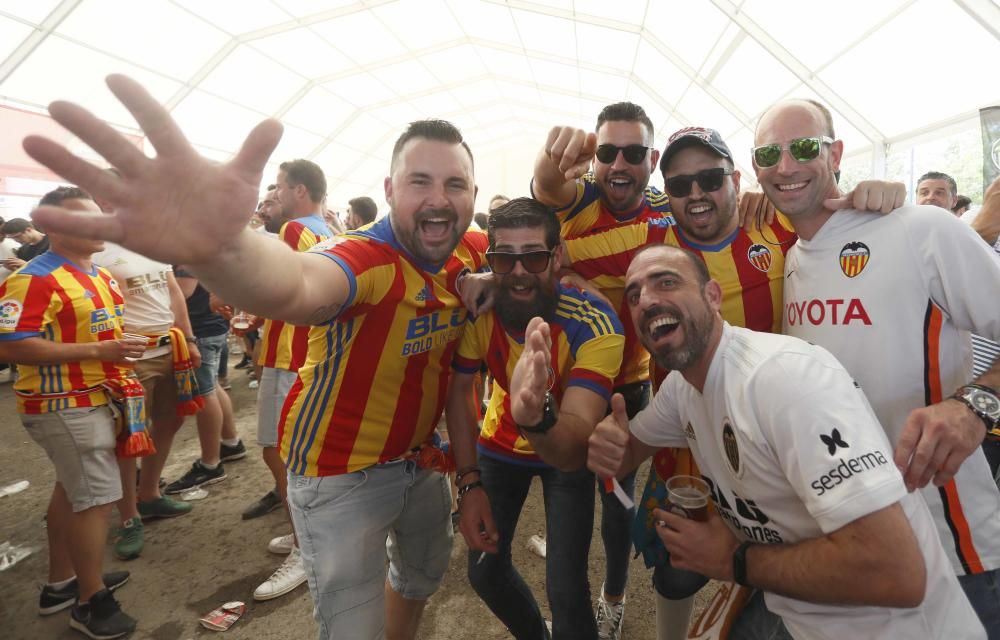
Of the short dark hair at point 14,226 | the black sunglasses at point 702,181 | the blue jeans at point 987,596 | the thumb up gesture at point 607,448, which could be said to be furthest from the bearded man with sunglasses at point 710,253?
the short dark hair at point 14,226

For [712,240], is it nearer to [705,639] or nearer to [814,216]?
[814,216]

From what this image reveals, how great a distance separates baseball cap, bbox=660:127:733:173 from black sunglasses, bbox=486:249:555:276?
74 centimetres

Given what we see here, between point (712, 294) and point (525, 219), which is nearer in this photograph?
point (712, 294)

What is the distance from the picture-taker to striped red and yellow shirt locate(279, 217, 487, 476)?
1745mm

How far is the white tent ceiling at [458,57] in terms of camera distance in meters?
5.75

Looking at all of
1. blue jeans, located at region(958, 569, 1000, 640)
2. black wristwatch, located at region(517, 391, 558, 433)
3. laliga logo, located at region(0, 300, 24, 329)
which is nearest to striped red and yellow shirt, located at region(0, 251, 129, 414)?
laliga logo, located at region(0, 300, 24, 329)

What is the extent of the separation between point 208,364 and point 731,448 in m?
4.63

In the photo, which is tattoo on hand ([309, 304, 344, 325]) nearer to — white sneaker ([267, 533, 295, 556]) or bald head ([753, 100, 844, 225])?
bald head ([753, 100, 844, 225])

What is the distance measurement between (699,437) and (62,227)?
1.86 m

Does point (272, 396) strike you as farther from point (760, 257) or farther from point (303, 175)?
point (760, 257)

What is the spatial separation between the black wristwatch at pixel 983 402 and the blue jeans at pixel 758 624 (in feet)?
2.96

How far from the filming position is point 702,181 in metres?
2.06

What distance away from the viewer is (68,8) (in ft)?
20.3

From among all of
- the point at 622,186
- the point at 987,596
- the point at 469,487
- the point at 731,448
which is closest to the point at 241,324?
the point at 469,487
